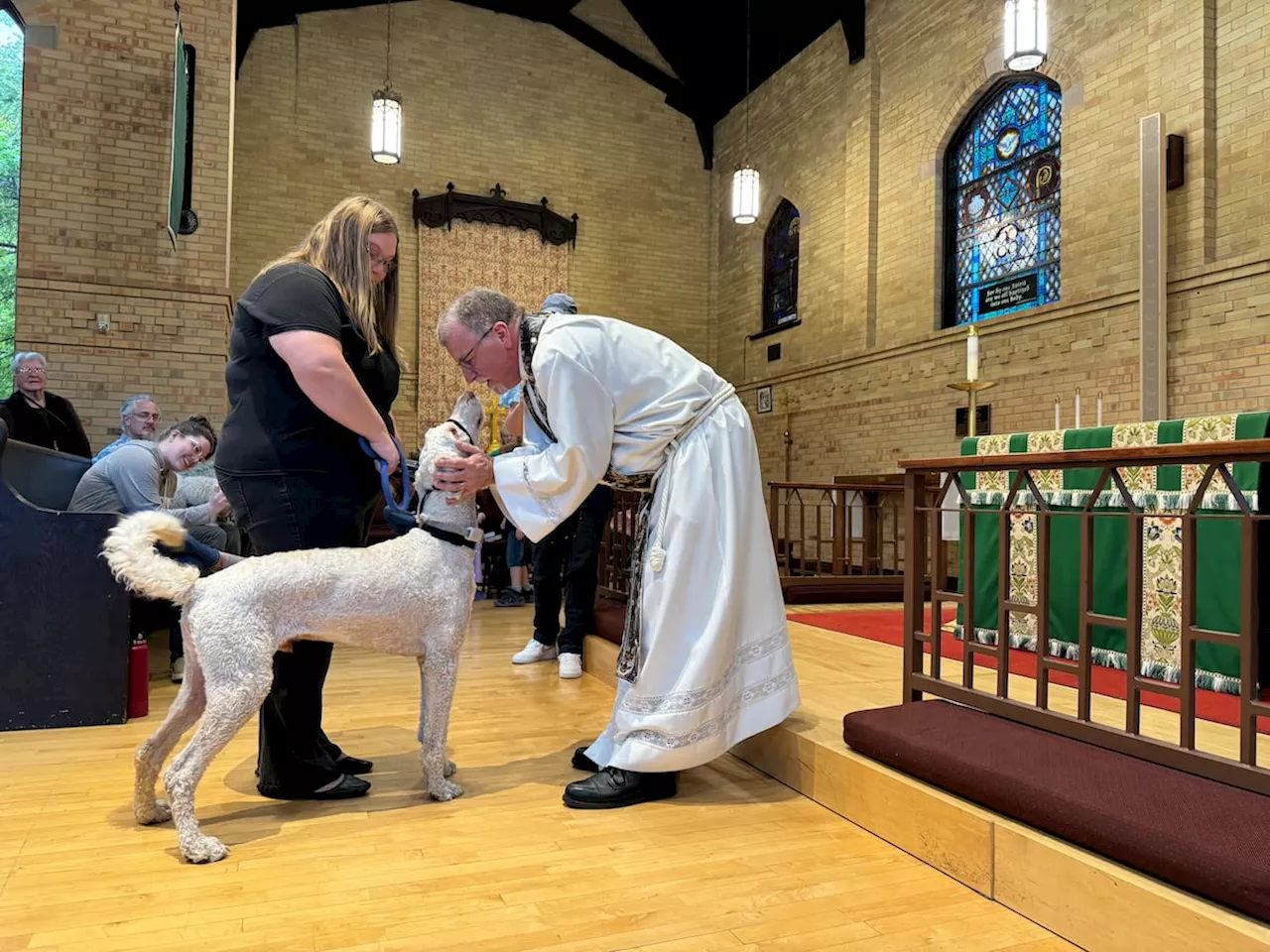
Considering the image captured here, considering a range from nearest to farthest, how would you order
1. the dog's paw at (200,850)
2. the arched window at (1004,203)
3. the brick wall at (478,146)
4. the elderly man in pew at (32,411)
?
1. the dog's paw at (200,850)
2. the elderly man in pew at (32,411)
3. the arched window at (1004,203)
4. the brick wall at (478,146)

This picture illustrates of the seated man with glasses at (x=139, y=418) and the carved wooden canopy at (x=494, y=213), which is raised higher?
the carved wooden canopy at (x=494, y=213)

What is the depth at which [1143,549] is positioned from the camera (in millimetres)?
3020

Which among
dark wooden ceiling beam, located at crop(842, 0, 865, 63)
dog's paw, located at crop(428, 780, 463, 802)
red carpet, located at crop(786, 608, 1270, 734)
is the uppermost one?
dark wooden ceiling beam, located at crop(842, 0, 865, 63)

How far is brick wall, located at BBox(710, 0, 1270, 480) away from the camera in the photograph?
21.4 feet

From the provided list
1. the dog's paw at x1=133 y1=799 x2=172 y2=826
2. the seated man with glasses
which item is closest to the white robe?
the dog's paw at x1=133 y1=799 x2=172 y2=826

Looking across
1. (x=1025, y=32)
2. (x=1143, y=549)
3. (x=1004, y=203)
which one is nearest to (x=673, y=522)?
(x=1143, y=549)

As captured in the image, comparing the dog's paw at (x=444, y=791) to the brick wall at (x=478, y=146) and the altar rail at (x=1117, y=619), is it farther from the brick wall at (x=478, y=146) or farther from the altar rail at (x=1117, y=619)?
the brick wall at (x=478, y=146)

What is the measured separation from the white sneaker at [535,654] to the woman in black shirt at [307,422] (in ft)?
Answer: 6.57

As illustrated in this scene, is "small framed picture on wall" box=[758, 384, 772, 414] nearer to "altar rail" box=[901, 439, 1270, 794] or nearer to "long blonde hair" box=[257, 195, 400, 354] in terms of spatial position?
"altar rail" box=[901, 439, 1270, 794]

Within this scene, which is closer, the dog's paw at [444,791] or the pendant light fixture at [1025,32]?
the dog's paw at [444,791]

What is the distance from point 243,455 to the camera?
2.25 m

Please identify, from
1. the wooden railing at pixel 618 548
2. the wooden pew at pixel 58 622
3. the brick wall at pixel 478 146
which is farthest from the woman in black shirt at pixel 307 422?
the brick wall at pixel 478 146

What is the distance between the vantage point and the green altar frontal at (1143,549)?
313 cm

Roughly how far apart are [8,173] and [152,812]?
10497 millimetres
